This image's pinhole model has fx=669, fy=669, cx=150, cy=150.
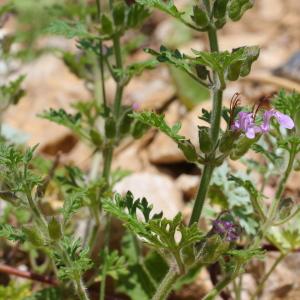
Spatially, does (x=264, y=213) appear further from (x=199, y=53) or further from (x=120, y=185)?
(x=120, y=185)

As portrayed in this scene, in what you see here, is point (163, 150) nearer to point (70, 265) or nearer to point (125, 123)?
point (125, 123)

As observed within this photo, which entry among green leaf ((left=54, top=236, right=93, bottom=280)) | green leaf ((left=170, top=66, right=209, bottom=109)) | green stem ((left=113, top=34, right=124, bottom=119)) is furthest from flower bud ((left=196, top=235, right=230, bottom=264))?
green leaf ((left=170, top=66, right=209, bottom=109))

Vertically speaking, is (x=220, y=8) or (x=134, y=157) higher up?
(x=220, y=8)

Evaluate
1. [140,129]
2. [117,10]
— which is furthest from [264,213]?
[117,10]

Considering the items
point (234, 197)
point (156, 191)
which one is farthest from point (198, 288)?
point (156, 191)

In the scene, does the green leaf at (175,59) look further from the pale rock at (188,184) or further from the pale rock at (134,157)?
the pale rock at (134,157)

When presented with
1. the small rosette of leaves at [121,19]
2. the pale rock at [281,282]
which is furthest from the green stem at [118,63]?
the pale rock at [281,282]
